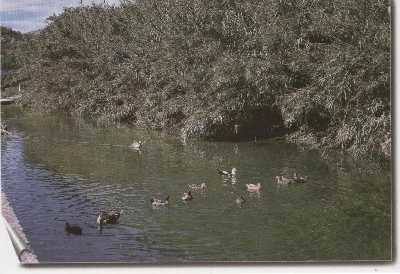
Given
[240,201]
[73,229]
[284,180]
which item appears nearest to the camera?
[73,229]

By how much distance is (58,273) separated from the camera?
1177 centimetres

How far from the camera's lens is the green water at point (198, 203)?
43.8ft

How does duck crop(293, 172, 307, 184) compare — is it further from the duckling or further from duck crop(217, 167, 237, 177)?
duck crop(217, 167, 237, 177)

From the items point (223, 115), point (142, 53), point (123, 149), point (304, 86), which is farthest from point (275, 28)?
point (142, 53)

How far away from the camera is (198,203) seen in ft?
55.5

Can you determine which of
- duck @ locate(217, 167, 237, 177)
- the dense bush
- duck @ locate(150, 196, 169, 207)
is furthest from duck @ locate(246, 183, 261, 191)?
the dense bush

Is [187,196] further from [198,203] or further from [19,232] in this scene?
[19,232]

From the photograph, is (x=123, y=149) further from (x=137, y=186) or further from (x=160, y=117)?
(x=137, y=186)

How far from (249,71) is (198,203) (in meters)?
8.38

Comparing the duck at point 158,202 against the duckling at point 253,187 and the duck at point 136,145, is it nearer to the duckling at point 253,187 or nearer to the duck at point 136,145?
the duckling at point 253,187

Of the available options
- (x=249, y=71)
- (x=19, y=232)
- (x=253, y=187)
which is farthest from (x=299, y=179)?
(x=19, y=232)

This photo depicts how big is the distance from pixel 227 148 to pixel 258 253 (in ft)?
43.1

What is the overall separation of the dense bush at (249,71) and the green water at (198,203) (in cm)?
137

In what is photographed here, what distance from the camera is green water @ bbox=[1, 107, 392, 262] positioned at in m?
13.4
